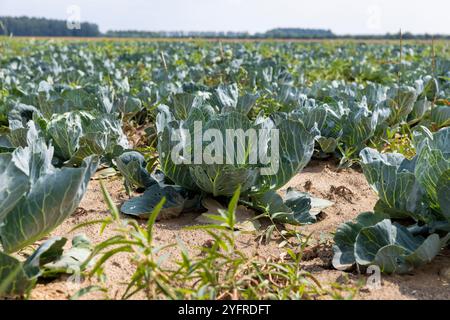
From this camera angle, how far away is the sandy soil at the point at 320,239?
1.70 m

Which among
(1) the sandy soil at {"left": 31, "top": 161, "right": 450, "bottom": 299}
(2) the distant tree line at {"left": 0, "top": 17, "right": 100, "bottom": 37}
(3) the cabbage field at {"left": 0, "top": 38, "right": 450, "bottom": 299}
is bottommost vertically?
(1) the sandy soil at {"left": 31, "top": 161, "right": 450, "bottom": 299}

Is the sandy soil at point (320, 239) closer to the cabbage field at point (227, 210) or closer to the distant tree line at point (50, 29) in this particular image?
the cabbage field at point (227, 210)

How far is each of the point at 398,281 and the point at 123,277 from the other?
3.24ft

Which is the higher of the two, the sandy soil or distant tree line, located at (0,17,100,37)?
distant tree line, located at (0,17,100,37)

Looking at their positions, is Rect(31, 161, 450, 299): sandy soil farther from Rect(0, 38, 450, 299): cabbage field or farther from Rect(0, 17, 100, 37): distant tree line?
Rect(0, 17, 100, 37): distant tree line

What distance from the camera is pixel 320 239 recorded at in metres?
2.21

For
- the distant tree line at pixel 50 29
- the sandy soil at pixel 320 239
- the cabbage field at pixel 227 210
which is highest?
the distant tree line at pixel 50 29

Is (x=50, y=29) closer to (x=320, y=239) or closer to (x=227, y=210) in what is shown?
(x=227, y=210)

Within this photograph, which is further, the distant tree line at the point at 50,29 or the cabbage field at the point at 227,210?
the distant tree line at the point at 50,29

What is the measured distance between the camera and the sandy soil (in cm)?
170

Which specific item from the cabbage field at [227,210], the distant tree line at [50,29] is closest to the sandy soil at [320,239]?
the cabbage field at [227,210]

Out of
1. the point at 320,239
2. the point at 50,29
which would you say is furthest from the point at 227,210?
the point at 50,29

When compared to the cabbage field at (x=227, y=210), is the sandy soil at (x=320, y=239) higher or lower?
lower

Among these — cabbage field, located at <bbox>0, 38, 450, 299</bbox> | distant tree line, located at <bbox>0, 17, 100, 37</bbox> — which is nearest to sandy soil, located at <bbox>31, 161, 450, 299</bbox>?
cabbage field, located at <bbox>0, 38, 450, 299</bbox>
